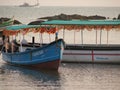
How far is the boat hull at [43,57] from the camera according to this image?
2975 cm

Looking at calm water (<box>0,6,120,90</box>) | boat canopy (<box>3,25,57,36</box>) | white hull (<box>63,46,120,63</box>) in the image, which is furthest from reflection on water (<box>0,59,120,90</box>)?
boat canopy (<box>3,25,57,36</box>)

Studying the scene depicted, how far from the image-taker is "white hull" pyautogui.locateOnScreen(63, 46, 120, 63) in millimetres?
33188

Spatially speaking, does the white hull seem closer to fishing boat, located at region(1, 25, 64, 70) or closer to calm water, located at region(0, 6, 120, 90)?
calm water, located at region(0, 6, 120, 90)

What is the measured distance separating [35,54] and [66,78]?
3733mm

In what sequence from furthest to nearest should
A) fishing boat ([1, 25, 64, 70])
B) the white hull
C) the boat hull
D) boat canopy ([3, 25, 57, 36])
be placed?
the white hull
boat canopy ([3, 25, 57, 36])
fishing boat ([1, 25, 64, 70])
the boat hull

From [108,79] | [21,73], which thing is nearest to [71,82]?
[108,79]

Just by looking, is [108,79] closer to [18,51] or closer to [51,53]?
[51,53]

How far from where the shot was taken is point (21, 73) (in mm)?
30016

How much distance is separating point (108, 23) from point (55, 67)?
19.3 ft

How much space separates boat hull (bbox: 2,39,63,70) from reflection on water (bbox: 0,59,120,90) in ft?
1.80

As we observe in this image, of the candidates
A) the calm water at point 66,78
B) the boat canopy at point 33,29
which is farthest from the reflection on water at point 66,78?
the boat canopy at point 33,29

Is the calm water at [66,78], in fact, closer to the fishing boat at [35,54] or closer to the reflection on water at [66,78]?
the reflection on water at [66,78]

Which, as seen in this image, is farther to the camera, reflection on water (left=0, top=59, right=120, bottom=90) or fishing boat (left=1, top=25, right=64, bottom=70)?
fishing boat (left=1, top=25, right=64, bottom=70)

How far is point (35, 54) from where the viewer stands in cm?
3100
